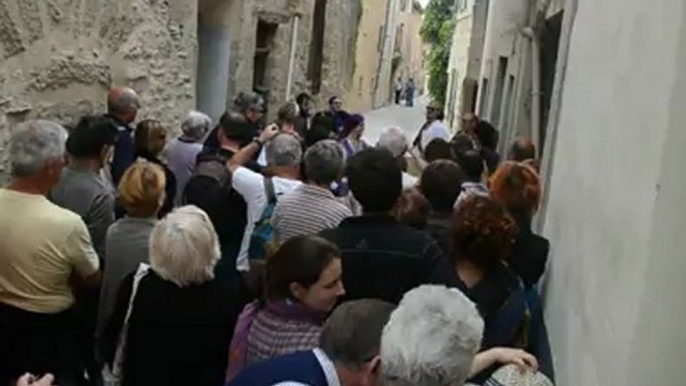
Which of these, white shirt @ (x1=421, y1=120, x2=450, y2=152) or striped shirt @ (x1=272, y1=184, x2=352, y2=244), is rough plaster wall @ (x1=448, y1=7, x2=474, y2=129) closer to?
white shirt @ (x1=421, y1=120, x2=450, y2=152)

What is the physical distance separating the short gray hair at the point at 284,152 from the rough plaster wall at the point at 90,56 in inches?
89.3

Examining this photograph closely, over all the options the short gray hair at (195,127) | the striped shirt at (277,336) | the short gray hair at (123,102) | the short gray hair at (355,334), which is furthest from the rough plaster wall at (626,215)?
the short gray hair at (195,127)

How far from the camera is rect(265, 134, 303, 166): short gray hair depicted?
479 centimetres

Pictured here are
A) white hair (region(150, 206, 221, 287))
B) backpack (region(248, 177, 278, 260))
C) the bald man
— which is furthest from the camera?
the bald man

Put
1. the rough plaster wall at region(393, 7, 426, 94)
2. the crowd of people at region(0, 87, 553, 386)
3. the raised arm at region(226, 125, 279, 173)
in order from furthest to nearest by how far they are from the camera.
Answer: the rough plaster wall at region(393, 7, 426, 94) < the raised arm at region(226, 125, 279, 173) < the crowd of people at region(0, 87, 553, 386)

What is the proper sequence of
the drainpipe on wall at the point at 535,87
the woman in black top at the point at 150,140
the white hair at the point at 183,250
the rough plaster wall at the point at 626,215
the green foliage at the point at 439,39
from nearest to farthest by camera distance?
the rough plaster wall at the point at 626,215, the white hair at the point at 183,250, the woman in black top at the point at 150,140, the drainpipe on wall at the point at 535,87, the green foliage at the point at 439,39

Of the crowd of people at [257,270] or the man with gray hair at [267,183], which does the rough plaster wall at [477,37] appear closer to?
the man with gray hair at [267,183]

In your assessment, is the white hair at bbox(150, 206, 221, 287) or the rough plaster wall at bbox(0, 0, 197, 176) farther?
the rough plaster wall at bbox(0, 0, 197, 176)

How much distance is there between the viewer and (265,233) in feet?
14.6

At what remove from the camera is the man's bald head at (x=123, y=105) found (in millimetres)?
5867

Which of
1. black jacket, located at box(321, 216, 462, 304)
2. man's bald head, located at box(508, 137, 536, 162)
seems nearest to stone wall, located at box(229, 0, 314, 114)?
man's bald head, located at box(508, 137, 536, 162)

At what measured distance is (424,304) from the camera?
2.13m

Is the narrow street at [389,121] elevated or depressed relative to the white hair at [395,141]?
depressed

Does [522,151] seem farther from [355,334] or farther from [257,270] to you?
[355,334]
